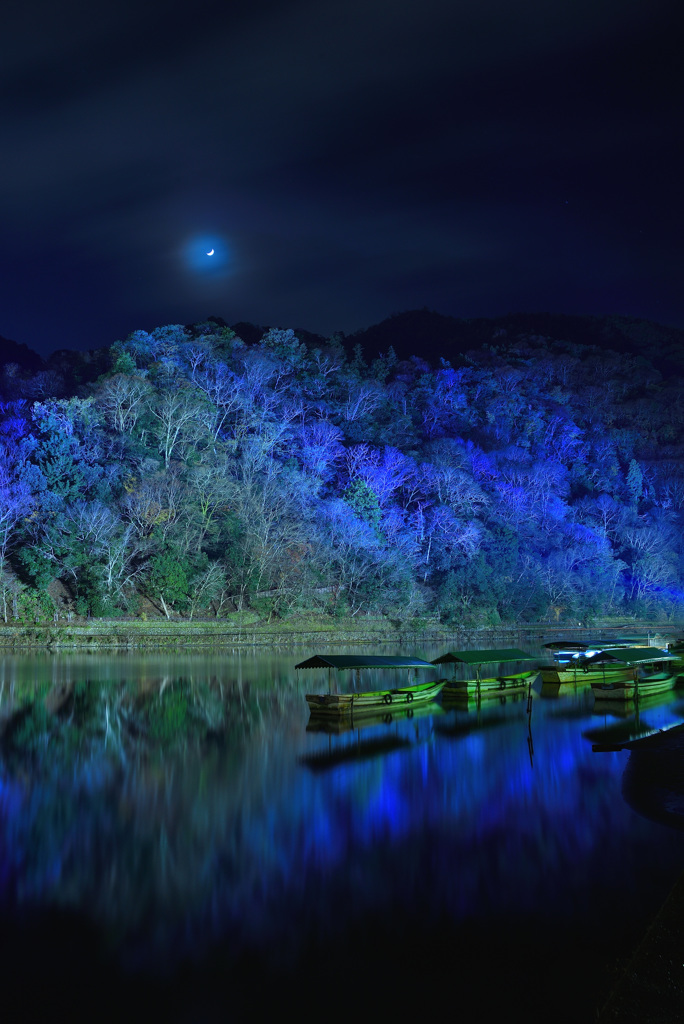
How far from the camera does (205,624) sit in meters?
48.5

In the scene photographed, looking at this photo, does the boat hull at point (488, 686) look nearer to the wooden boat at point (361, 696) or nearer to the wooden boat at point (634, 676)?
the wooden boat at point (361, 696)

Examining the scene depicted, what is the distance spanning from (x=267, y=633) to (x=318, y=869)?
39849 mm

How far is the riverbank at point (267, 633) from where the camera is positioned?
44500 mm

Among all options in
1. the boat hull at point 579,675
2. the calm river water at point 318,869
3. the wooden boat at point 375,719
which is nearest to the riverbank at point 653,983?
the calm river water at point 318,869

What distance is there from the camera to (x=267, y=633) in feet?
164

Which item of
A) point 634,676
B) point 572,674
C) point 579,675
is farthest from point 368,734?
point 579,675

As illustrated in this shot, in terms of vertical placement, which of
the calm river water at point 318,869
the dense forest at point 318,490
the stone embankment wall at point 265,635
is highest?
the dense forest at point 318,490

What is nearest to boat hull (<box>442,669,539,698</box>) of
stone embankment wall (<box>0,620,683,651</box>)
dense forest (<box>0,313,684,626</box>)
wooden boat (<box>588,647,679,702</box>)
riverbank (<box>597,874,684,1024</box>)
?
wooden boat (<box>588,647,679,702</box>)

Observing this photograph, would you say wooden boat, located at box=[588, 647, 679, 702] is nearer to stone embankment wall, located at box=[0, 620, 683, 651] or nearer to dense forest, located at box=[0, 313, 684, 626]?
stone embankment wall, located at box=[0, 620, 683, 651]

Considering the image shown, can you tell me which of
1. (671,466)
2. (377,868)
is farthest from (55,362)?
(377,868)

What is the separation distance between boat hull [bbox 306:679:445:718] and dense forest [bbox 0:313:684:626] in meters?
26.6

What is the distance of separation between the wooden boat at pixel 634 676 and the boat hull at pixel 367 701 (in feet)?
20.4

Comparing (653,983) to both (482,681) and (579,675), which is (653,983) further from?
(579,675)

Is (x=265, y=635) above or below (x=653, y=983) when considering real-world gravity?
above
